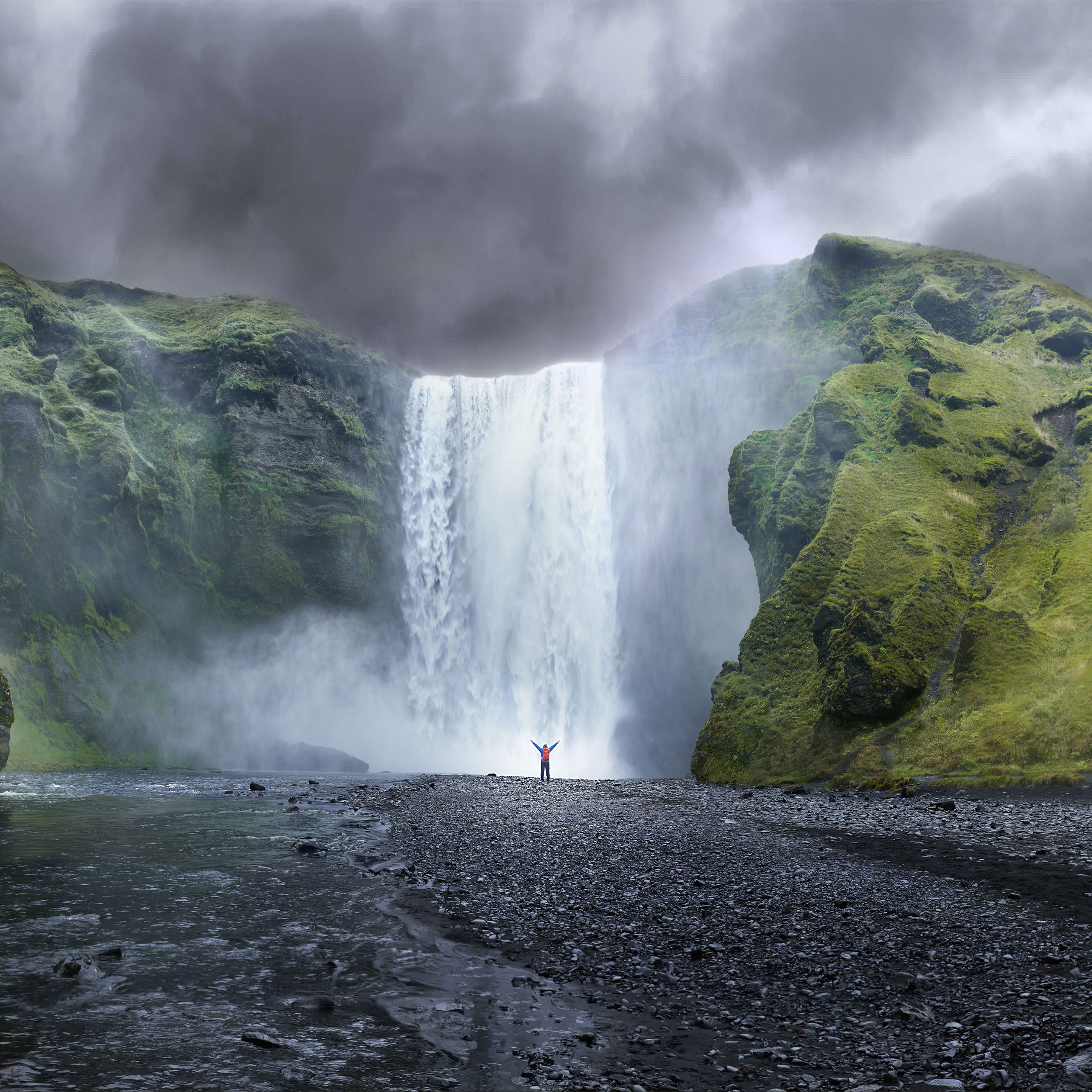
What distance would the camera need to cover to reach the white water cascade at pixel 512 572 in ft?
A: 218

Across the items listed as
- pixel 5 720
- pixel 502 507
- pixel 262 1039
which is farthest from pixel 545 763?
pixel 262 1039

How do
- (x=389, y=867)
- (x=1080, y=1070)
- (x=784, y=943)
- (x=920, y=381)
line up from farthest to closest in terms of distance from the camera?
(x=920, y=381) < (x=389, y=867) < (x=784, y=943) < (x=1080, y=1070)

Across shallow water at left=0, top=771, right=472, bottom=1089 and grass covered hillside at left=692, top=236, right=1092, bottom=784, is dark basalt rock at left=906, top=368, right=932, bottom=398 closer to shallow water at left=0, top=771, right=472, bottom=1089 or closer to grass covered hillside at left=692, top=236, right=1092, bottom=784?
grass covered hillside at left=692, top=236, right=1092, bottom=784

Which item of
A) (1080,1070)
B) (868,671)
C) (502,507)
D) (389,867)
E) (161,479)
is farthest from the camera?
(161,479)

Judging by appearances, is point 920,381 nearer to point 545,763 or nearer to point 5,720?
point 545,763

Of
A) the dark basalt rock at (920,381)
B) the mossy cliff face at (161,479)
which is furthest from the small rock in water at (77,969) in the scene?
the mossy cliff face at (161,479)

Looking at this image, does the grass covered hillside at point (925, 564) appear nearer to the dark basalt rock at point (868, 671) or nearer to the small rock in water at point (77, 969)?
the dark basalt rock at point (868, 671)

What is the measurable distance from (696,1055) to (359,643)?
74.8 m

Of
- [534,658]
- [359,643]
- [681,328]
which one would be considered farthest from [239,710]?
[681,328]

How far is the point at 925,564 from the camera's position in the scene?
39469mm

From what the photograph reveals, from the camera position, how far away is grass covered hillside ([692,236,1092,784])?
32438 mm

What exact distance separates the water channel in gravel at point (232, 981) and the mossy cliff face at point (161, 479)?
179ft

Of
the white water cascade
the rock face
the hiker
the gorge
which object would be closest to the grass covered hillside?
the gorge

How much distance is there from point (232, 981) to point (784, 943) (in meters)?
6.13
